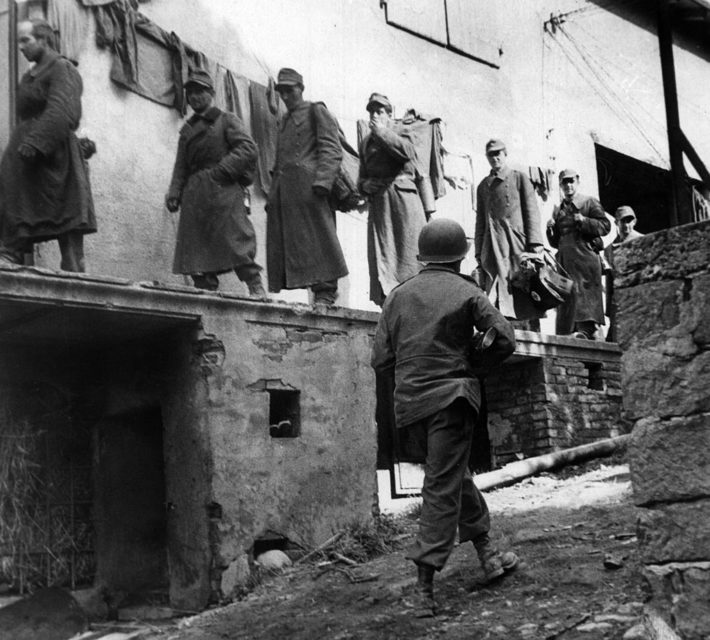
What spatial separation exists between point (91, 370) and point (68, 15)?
3.08 metres

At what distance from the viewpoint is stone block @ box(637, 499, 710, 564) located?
12.6ft

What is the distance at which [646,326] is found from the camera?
13.2 feet

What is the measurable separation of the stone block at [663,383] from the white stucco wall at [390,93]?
19.6ft

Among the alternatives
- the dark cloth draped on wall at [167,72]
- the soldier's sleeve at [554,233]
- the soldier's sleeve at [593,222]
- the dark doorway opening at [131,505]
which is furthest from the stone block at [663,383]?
the soldier's sleeve at [554,233]

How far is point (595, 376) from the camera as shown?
10.6m

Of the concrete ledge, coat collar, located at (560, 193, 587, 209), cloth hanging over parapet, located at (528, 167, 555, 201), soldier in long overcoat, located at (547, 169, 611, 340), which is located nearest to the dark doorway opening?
the concrete ledge

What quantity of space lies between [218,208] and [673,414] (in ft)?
16.3

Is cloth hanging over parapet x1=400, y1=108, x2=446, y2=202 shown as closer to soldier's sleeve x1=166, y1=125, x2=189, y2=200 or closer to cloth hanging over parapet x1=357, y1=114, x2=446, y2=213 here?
cloth hanging over parapet x1=357, y1=114, x2=446, y2=213

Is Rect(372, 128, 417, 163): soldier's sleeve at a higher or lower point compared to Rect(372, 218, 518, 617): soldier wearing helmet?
higher

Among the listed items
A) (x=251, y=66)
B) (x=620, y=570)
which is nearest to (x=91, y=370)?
(x=251, y=66)

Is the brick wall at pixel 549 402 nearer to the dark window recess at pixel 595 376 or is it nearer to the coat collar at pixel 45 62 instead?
the dark window recess at pixel 595 376

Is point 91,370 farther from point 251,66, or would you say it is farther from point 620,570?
point 620,570

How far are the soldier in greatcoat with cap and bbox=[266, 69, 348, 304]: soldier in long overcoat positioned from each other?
45cm

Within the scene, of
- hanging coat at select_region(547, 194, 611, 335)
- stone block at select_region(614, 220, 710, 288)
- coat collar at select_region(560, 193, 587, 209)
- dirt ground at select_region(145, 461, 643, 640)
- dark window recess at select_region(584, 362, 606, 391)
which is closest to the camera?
stone block at select_region(614, 220, 710, 288)
